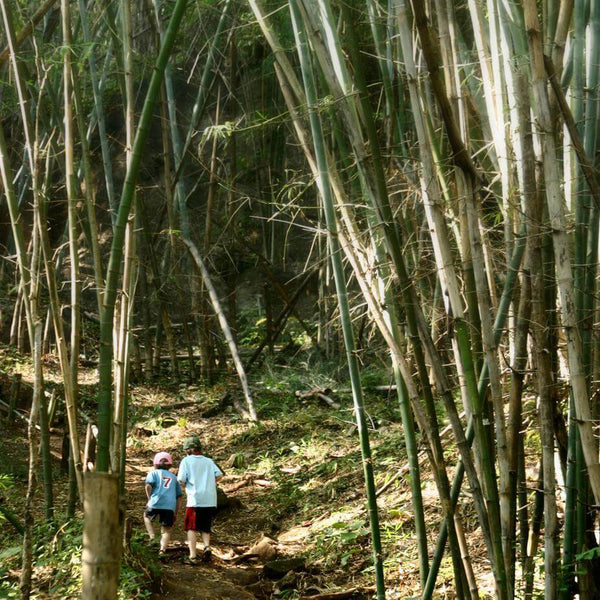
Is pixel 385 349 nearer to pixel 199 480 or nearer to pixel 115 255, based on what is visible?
pixel 199 480

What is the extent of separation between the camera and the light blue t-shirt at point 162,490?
179 inches

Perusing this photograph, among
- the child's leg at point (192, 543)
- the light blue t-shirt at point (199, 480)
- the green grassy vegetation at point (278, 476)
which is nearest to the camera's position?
the green grassy vegetation at point (278, 476)

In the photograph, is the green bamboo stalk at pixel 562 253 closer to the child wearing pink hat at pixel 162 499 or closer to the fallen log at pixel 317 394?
the child wearing pink hat at pixel 162 499

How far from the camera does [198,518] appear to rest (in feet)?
15.2

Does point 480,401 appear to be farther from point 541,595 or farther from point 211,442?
point 211,442

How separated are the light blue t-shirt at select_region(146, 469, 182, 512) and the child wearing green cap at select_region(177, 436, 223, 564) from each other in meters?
0.11

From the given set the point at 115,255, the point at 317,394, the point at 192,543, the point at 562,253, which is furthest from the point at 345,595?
the point at 317,394

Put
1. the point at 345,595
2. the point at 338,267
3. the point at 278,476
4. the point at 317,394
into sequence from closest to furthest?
the point at 338,267 → the point at 345,595 → the point at 278,476 → the point at 317,394

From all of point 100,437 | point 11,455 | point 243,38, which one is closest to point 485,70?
point 100,437

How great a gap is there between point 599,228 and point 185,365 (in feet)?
26.9


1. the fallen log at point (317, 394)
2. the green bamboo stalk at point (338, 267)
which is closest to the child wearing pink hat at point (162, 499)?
the green bamboo stalk at point (338, 267)

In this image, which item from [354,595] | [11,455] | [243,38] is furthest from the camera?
[243,38]

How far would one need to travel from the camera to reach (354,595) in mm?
3662

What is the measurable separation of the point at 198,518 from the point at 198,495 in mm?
135
